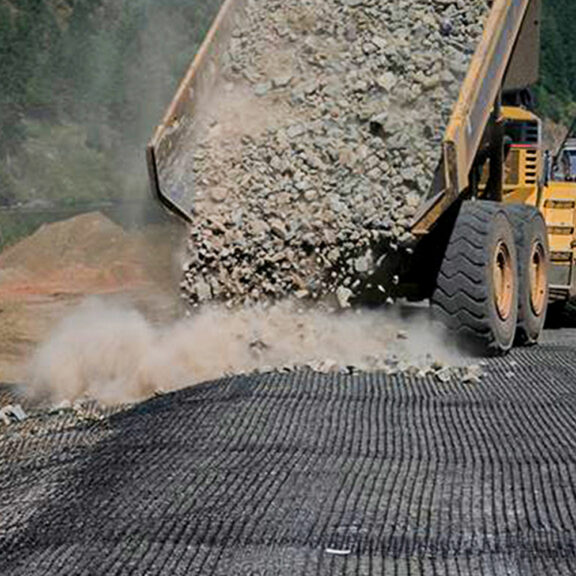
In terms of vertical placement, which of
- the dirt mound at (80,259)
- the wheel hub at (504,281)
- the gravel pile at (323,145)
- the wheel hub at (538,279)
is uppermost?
the gravel pile at (323,145)

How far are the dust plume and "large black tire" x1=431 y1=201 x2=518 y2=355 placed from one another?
0.16 m

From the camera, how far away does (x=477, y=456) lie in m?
4.47

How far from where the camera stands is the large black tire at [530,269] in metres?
7.64

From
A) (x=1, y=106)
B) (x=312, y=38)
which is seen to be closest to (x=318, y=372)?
(x=312, y=38)

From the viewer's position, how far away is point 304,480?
4.16m

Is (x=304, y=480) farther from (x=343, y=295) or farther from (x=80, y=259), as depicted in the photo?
(x=80, y=259)

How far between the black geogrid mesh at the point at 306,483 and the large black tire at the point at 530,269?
1.74 meters

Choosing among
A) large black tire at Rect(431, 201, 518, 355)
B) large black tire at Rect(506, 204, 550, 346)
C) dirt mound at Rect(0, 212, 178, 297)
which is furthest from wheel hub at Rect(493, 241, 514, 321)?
dirt mound at Rect(0, 212, 178, 297)

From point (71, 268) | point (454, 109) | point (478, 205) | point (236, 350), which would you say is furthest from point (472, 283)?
point (71, 268)

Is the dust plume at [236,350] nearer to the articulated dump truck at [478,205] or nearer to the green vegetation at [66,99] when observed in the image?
the articulated dump truck at [478,205]

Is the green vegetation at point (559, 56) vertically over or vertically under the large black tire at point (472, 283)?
under

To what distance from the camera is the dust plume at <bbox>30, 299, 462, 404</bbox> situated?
6.48 meters

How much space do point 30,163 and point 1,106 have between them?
4378 millimetres

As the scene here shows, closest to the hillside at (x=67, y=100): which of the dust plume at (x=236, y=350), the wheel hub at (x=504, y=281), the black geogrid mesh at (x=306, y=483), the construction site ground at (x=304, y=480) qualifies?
the dust plume at (x=236, y=350)
